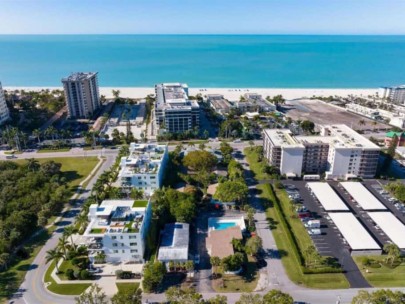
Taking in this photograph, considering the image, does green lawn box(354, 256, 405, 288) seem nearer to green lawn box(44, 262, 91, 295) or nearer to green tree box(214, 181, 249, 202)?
green tree box(214, 181, 249, 202)

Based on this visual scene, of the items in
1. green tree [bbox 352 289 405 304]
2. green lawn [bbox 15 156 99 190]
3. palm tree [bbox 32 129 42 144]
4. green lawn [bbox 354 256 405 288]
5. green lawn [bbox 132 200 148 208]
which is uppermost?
green lawn [bbox 132 200 148 208]

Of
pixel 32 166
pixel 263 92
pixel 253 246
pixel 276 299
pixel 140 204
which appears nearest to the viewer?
pixel 276 299

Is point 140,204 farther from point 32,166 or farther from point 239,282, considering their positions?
point 32,166

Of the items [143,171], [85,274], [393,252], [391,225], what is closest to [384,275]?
[393,252]

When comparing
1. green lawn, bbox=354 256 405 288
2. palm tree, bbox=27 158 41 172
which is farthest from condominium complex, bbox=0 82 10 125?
green lawn, bbox=354 256 405 288

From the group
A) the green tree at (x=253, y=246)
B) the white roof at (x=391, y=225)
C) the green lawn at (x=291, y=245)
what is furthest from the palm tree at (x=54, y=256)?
the white roof at (x=391, y=225)

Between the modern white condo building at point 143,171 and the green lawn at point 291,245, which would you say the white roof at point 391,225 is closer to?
the green lawn at point 291,245

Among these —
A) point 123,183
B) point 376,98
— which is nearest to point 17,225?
point 123,183
